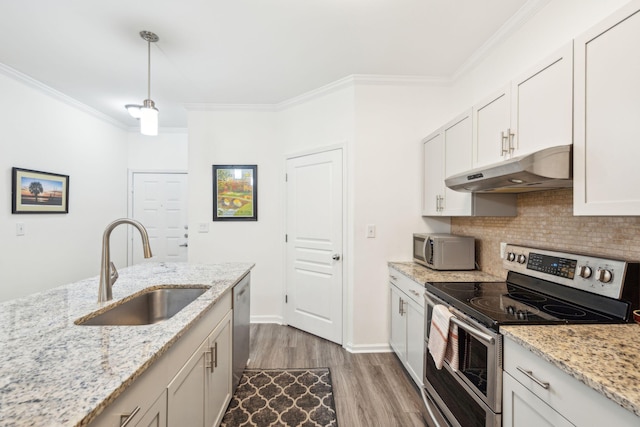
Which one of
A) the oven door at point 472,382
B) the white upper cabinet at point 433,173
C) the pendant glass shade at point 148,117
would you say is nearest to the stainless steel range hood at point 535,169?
the oven door at point 472,382

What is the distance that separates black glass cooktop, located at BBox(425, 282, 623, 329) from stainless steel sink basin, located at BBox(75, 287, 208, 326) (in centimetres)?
149

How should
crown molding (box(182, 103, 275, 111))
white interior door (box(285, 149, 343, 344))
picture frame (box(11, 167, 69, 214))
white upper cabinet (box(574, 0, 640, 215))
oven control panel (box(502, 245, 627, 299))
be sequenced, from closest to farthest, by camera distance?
white upper cabinet (box(574, 0, 640, 215)), oven control panel (box(502, 245, 627, 299)), picture frame (box(11, 167, 69, 214)), white interior door (box(285, 149, 343, 344)), crown molding (box(182, 103, 275, 111))

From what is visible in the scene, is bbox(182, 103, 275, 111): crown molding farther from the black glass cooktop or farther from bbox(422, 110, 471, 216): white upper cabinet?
the black glass cooktop

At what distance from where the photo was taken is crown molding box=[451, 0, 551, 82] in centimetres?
182

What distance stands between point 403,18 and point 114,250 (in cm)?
469

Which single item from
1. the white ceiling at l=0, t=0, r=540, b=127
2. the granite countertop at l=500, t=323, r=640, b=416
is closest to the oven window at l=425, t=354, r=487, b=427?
the granite countertop at l=500, t=323, r=640, b=416

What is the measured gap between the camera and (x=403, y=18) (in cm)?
198

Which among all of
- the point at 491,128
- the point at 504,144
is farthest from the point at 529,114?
the point at 491,128

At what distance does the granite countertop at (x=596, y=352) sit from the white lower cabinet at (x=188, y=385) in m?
1.31

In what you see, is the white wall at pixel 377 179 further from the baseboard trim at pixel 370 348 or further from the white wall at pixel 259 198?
the white wall at pixel 259 198

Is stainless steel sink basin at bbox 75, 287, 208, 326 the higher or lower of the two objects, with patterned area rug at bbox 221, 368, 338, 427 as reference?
higher

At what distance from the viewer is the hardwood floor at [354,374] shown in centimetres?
191

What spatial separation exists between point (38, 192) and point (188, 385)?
10.4ft

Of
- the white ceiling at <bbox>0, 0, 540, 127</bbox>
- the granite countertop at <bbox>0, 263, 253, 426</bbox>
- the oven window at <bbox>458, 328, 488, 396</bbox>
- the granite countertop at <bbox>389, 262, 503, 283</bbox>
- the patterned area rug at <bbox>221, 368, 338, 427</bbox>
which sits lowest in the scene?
the patterned area rug at <bbox>221, 368, 338, 427</bbox>
